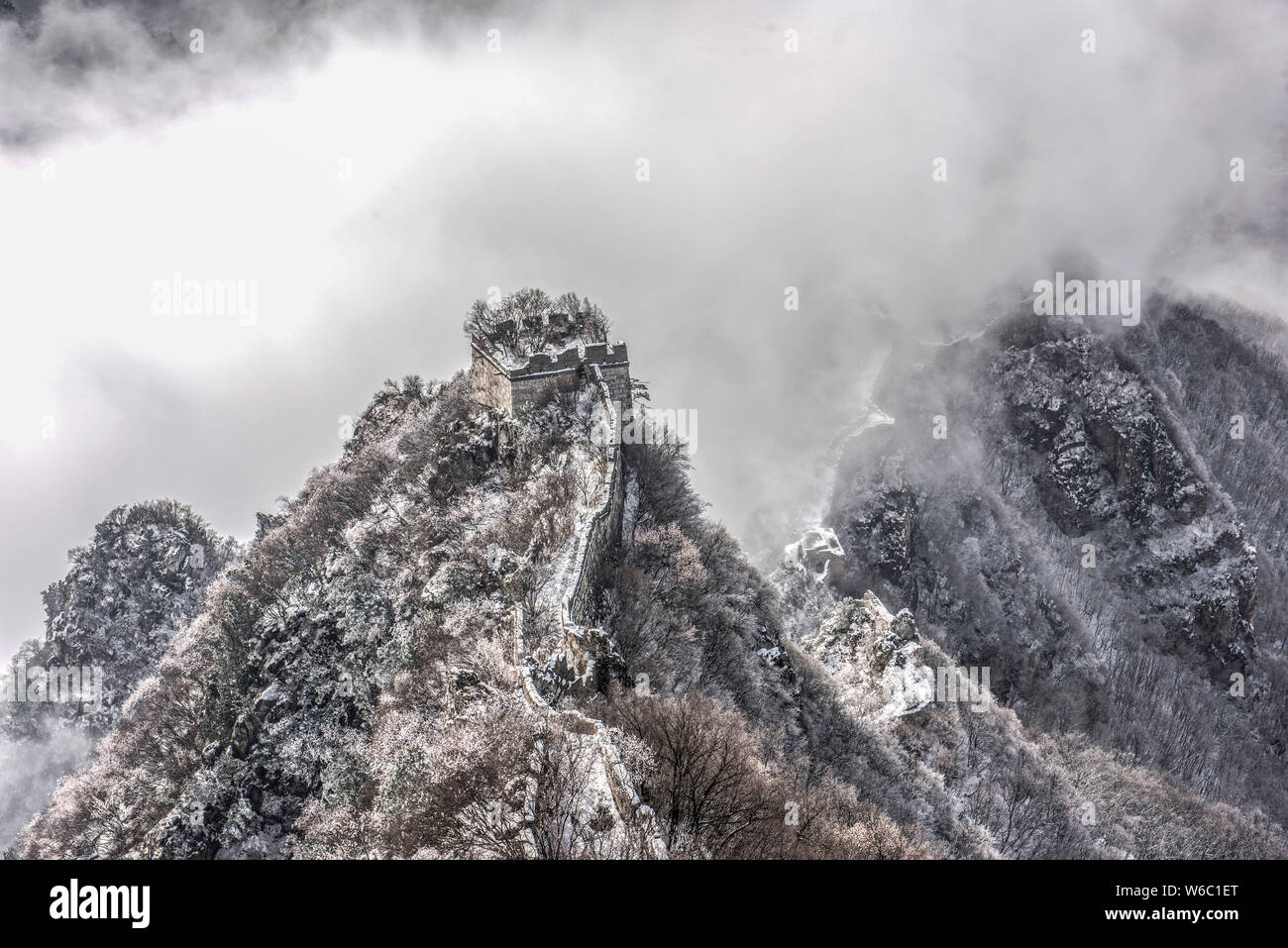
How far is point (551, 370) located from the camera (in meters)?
52.2

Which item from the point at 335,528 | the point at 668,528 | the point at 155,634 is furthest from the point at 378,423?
the point at 155,634

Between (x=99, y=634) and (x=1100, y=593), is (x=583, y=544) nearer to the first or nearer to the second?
(x=99, y=634)

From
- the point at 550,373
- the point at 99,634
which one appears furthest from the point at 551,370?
the point at 99,634

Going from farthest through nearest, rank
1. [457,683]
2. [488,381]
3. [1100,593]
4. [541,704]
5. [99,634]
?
[1100,593] → [99,634] → [488,381] → [457,683] → [541,704]

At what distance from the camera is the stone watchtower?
51.6m

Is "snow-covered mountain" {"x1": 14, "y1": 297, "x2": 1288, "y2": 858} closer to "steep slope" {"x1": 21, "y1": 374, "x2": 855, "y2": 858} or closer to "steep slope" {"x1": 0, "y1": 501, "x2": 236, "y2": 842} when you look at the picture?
"steep slope" {"x1": 21, "y1": 374, "x2": 855, "y2": 858}

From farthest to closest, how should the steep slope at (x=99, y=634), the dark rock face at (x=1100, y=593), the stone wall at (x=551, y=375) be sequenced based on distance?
the dark rock face at (x=1100, y=593)
the steep slope at (x=99, y=634)
the stone wall at (x=551, y=375)

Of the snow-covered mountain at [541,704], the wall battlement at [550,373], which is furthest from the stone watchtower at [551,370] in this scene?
the snow-covered mountain at [541,704]

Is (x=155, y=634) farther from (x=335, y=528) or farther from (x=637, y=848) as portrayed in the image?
(x=637, y=848)

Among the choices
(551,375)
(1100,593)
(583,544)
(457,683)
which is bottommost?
(1100,593)

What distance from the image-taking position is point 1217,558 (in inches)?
7407

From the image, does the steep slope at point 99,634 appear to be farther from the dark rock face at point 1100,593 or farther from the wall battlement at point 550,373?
the dark rock face at point 1100,593

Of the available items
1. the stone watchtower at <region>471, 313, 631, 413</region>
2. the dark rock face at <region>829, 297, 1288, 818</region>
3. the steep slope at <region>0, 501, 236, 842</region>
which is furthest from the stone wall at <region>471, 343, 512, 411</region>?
the dark rock face at <region>829, 297, 1288, 818</region>

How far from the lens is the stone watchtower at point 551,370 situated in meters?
51.6
